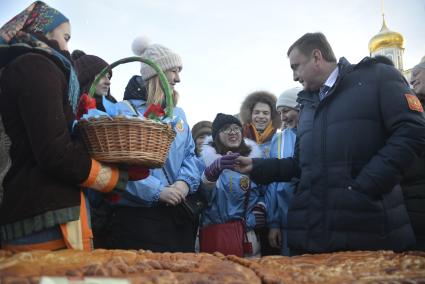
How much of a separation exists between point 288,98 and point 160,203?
210 centimetres

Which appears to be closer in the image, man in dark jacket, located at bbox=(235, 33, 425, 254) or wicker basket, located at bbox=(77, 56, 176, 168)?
wicker basket, located at bbox=(77, 56, 176, 168)

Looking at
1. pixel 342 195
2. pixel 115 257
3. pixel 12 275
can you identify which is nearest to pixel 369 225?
pixel 342 195

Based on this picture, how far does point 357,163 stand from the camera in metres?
2.46

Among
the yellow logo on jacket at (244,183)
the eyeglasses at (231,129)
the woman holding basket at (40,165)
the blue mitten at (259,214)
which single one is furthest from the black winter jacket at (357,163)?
the woman holding basket at (40,165)

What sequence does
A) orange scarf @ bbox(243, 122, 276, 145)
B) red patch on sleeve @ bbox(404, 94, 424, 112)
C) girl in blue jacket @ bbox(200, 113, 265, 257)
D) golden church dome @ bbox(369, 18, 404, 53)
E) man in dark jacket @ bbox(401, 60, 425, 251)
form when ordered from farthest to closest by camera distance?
golden church dome @ bbox(369, 18, 404, 53), orange scarf @ bbox(243, 122, 276, 145), girl in blue jacket @ bbox(200, 113, 265, 257), man in dark jacket @ bbox(401, 60, 425, 251), red patch on sleeve @ bbox(404, 94, 424, 112)

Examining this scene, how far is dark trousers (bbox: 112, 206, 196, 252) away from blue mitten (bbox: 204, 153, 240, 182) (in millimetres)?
436

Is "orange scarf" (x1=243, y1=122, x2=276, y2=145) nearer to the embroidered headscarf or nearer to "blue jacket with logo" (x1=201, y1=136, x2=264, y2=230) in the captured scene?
"blue jacket with logo" (x1=201, y1=136, x2=264, y2=230)

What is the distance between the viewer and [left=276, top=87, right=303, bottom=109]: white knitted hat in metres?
4.22

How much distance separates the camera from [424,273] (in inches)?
53.1

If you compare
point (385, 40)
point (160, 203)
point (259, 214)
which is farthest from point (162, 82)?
point (385, 40)

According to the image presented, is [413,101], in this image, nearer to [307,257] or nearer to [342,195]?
[342,195]

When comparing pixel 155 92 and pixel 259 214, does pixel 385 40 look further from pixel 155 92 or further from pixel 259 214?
pixel 155 92

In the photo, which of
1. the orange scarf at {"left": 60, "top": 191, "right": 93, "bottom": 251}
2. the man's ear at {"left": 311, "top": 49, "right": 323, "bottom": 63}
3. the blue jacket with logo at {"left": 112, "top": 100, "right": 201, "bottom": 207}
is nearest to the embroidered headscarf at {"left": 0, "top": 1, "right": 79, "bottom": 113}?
the orange scarf at {"left": 60, "top": 191, "right": 93, "bottom": 251}

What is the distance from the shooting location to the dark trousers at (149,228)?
2.62 meters
